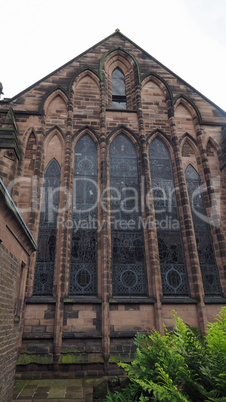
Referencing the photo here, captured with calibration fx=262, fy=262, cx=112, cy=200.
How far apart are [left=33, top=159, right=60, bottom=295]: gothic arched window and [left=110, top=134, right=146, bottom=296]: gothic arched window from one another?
1.92 meters

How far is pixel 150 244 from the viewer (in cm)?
840

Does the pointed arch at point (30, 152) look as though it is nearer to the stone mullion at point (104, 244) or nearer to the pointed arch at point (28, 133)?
the pointed arch at point (28, 133)

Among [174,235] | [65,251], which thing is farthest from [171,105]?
[65,251]

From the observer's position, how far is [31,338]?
7.04 m

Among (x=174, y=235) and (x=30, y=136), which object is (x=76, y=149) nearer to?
(x=30, y=136)

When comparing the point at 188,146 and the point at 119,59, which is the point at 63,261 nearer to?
the point at 188,146

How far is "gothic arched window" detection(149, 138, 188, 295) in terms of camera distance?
326 inches

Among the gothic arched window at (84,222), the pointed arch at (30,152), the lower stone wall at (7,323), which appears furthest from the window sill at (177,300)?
the pointed arch at (30,152)

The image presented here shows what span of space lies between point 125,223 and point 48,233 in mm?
2561

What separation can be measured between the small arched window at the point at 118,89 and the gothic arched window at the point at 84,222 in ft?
8.40

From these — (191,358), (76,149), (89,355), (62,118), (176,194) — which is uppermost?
(62,118)

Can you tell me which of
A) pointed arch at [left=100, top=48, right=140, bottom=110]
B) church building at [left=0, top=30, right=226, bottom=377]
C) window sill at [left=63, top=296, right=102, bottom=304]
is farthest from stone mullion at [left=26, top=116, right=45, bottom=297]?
pointed arch at [left=100, top=48, right=140, bottom=110]

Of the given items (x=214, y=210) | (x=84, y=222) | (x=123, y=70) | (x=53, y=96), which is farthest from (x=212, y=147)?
(x=53, y=96)

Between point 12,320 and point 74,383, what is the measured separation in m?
2.99
